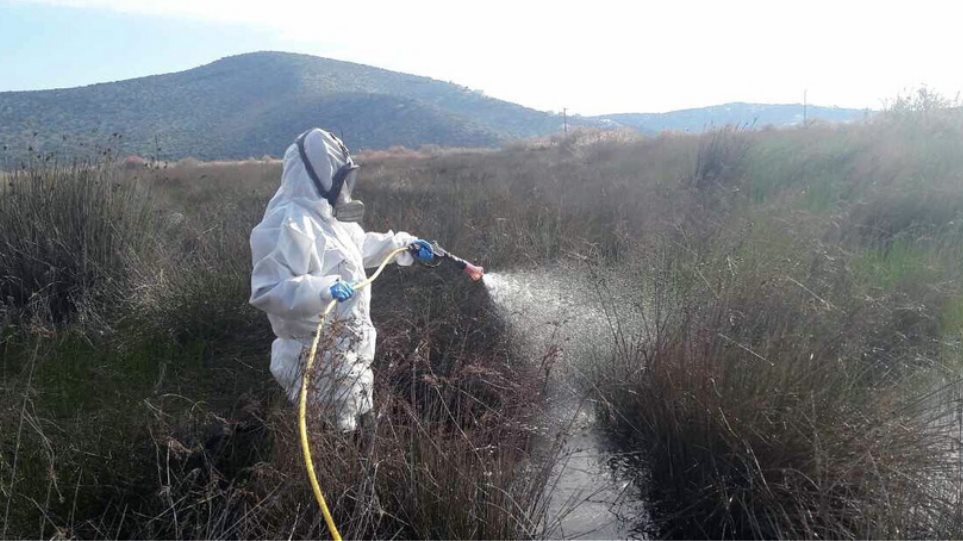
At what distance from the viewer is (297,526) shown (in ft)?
9.18

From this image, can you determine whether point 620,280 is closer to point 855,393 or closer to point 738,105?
point 855,393

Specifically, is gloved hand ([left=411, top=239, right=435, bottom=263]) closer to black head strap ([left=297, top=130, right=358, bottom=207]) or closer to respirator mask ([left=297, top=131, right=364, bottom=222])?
respirator mask ([left=297, top=131, right=364, bottom=222])

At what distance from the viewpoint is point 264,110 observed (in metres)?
76.1

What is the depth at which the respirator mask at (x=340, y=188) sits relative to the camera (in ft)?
12.2

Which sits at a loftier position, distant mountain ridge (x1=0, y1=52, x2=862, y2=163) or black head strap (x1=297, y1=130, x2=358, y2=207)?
distant mountain ridge (x1=0, y1=52, x2=862, y2=163)

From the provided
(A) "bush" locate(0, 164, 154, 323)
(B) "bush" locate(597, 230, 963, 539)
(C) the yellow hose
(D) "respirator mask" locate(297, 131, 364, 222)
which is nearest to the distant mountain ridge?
(A) "bush" locate(0, 164, 154, 323)

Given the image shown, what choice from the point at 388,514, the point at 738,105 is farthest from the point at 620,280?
the point at 738,105

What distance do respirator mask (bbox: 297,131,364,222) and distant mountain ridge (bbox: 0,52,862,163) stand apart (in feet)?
163

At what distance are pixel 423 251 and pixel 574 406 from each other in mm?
1244

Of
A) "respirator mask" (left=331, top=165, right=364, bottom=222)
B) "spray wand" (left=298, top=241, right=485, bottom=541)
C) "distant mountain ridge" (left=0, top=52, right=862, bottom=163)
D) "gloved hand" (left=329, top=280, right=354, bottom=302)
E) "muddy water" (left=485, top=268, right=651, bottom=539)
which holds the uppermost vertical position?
"distant mountain ridge" (left=0, top=52, right=862, bottom=163)

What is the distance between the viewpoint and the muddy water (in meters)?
3.43

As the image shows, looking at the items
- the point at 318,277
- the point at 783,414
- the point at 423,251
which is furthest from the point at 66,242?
the point at 783,414

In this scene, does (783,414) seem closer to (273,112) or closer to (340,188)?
(340,188)

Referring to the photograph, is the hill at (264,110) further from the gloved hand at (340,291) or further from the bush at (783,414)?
the bush at (783,414)
